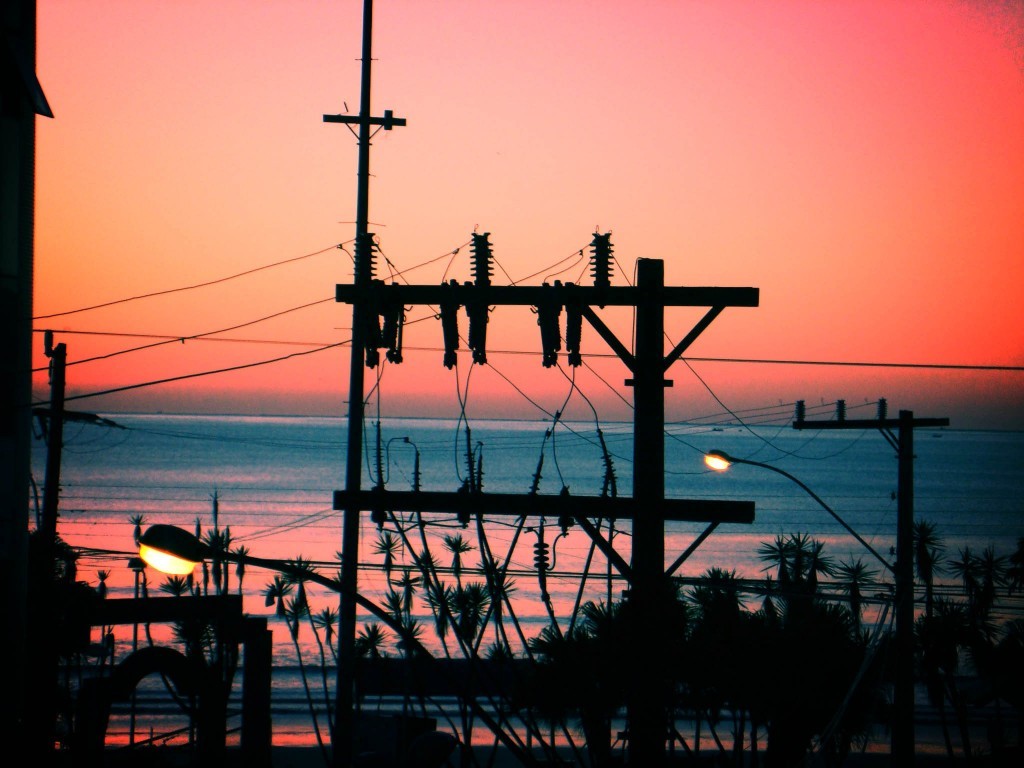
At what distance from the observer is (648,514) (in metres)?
7.95

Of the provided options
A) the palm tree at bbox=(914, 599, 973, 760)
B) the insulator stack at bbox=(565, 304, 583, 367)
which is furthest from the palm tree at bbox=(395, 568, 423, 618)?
the insulator stack at bbox=(565, 304, 583, 367)

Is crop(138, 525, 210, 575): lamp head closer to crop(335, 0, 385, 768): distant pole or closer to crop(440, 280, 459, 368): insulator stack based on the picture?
crop(440, 280, 459, 368): insulator stack

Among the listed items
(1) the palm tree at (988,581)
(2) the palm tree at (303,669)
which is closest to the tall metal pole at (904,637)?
(2) the palm tree at (303,669)

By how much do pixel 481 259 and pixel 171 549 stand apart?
151 inches

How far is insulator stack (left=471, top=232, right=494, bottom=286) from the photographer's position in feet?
30.2

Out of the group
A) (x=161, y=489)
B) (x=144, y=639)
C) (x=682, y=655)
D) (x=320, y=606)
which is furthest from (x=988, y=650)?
(x=161, y=489)

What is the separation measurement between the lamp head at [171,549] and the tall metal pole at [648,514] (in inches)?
140

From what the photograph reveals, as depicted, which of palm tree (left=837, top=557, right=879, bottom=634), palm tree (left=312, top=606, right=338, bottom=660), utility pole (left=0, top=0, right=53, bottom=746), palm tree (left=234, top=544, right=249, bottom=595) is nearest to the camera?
palm tree (left=234, top=544, right=249, bottom=595)

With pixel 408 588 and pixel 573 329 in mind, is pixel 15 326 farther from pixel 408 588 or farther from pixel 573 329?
pixel 408 588

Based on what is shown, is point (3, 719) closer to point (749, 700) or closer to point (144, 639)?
point (749, 700)

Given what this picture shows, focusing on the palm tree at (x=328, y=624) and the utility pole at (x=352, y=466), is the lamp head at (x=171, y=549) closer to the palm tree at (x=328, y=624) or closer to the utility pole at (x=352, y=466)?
the utility pole at (x=352, y=466)

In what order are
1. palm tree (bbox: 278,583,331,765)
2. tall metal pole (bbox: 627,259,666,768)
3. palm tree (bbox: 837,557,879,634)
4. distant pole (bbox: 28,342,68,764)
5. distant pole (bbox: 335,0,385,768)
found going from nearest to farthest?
tall metal pole (bbox: 627,259,666,768) → distant pole (bbox: 335,0,385,768) → palm tree (bbox: 278,583,331,765) → distant pole (bbox: 28,342,68,764) → palm tree (bbox: 837,557,879,634)

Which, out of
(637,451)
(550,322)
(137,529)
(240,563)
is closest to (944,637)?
(637,451)

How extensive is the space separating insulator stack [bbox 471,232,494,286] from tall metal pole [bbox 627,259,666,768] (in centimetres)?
163
